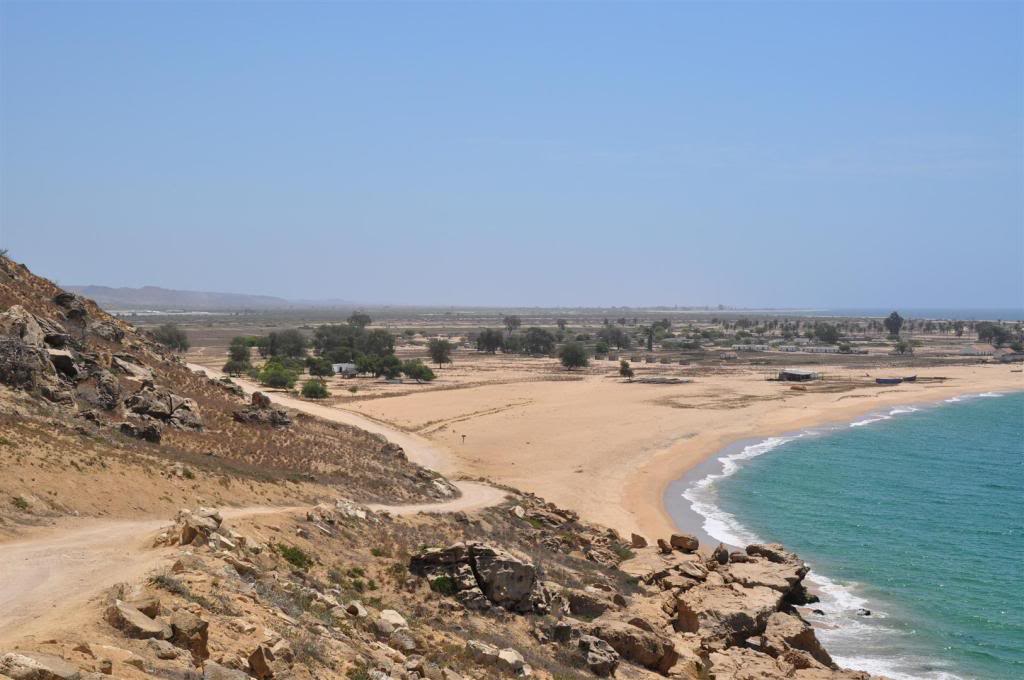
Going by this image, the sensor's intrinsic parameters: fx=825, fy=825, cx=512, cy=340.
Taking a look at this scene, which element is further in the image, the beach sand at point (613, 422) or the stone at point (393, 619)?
the beach sand at point (613, 422)

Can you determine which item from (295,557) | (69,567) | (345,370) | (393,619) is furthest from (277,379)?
(393,619)

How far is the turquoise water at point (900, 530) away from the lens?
95.6 feet

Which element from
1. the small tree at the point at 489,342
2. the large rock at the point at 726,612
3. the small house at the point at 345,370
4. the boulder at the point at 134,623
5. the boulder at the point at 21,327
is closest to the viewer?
the boulder at the point at 134,623

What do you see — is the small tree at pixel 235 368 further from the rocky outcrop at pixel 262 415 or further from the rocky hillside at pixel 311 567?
the rocky outcrop at pixel 262 415

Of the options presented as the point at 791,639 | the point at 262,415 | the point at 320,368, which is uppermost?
the point at 262,415

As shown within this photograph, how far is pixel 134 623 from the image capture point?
13.2 m

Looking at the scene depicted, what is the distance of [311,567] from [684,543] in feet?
63.2

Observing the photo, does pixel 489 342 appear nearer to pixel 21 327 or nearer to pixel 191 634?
pixel 21 327

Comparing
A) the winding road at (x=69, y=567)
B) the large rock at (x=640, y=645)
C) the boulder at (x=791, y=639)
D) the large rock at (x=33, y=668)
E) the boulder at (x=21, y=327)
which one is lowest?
the boulder at (x=791, y=639)

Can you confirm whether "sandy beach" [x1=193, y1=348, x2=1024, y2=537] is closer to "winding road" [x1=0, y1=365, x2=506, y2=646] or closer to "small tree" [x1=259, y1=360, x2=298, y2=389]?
"small tree" [x1=259, y1=360, x2=298, y2=389]

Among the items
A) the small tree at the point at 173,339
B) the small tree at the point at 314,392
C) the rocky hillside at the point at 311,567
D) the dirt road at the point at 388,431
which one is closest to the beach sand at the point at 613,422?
the dirt road at the point at 388,431

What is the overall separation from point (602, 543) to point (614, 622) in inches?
498

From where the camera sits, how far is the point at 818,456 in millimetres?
64375

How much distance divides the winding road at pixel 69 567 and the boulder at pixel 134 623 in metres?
0.33
